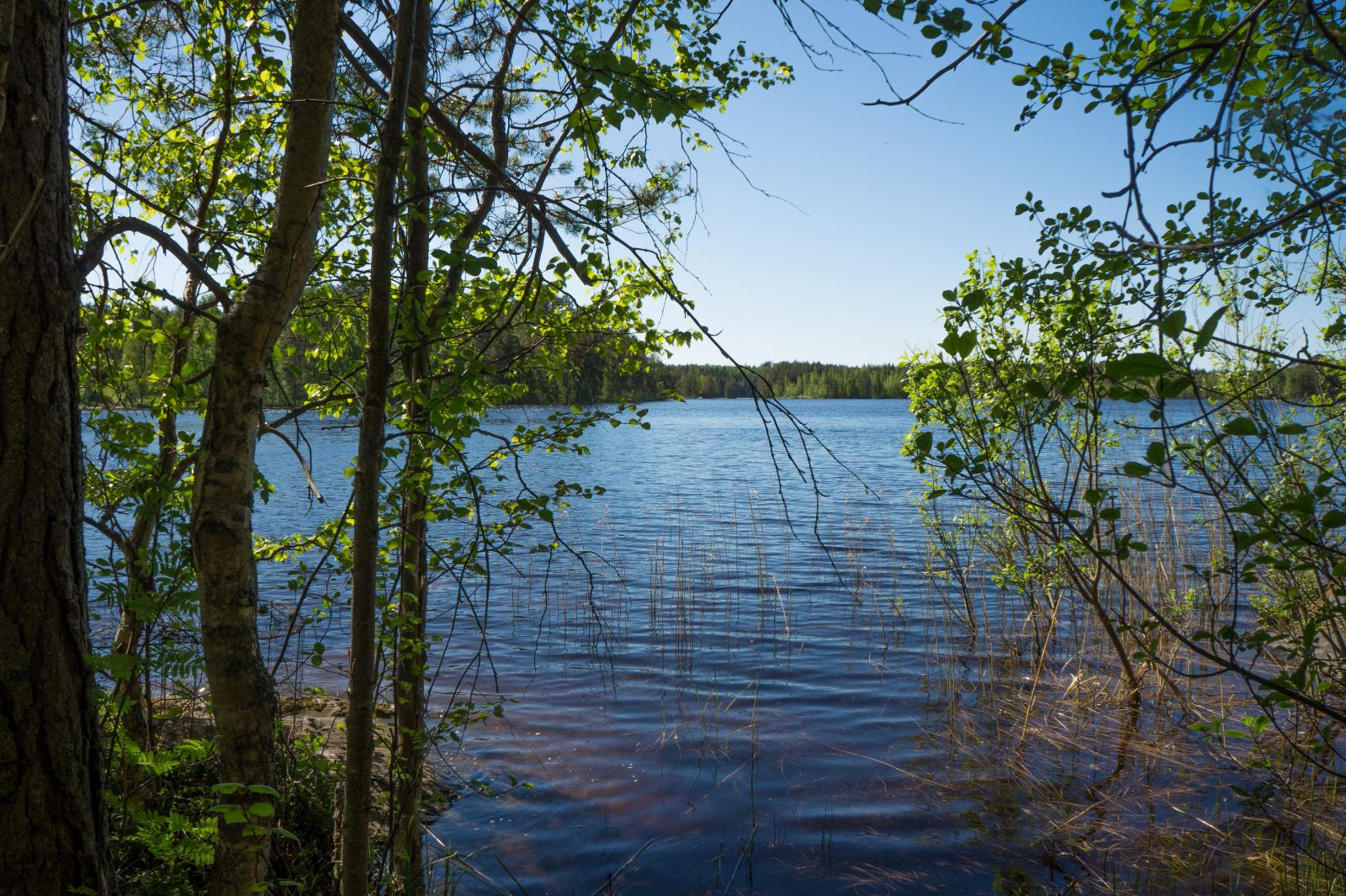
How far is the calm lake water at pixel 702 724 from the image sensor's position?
5.00 m

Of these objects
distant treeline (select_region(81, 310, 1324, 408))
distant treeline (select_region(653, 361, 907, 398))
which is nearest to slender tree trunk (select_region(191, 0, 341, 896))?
distant treeline (select_region(81, 310, 1324, 408))

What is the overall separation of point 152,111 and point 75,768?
3415 millimetres

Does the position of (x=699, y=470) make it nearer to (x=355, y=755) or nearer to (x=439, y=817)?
(x=439, y=817)

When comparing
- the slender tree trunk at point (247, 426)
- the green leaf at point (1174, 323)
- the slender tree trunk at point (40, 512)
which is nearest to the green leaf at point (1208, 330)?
the green leaf at point (1174, 323)

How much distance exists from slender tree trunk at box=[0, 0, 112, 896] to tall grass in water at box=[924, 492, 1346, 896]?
3.09 metres

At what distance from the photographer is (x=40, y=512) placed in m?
2.07

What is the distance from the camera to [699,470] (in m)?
26.8

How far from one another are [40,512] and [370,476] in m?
0.75

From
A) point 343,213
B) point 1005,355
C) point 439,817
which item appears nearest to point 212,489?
point 343,213

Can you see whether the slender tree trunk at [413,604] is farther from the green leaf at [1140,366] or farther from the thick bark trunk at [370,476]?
the green leaf at [1140,366]

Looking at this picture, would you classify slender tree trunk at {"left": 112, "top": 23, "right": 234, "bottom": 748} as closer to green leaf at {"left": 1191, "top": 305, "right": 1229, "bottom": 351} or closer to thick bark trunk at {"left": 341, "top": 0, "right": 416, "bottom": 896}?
thick bark trunk at {"left": 341, "top": 0, "right": 416, "bottom": 896}

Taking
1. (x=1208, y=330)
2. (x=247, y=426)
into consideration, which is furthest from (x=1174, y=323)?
(x=247, y=426)

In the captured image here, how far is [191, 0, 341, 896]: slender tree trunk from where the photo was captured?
2322 millimetres

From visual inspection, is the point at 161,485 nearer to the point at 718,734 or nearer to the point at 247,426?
the point at 247,426
